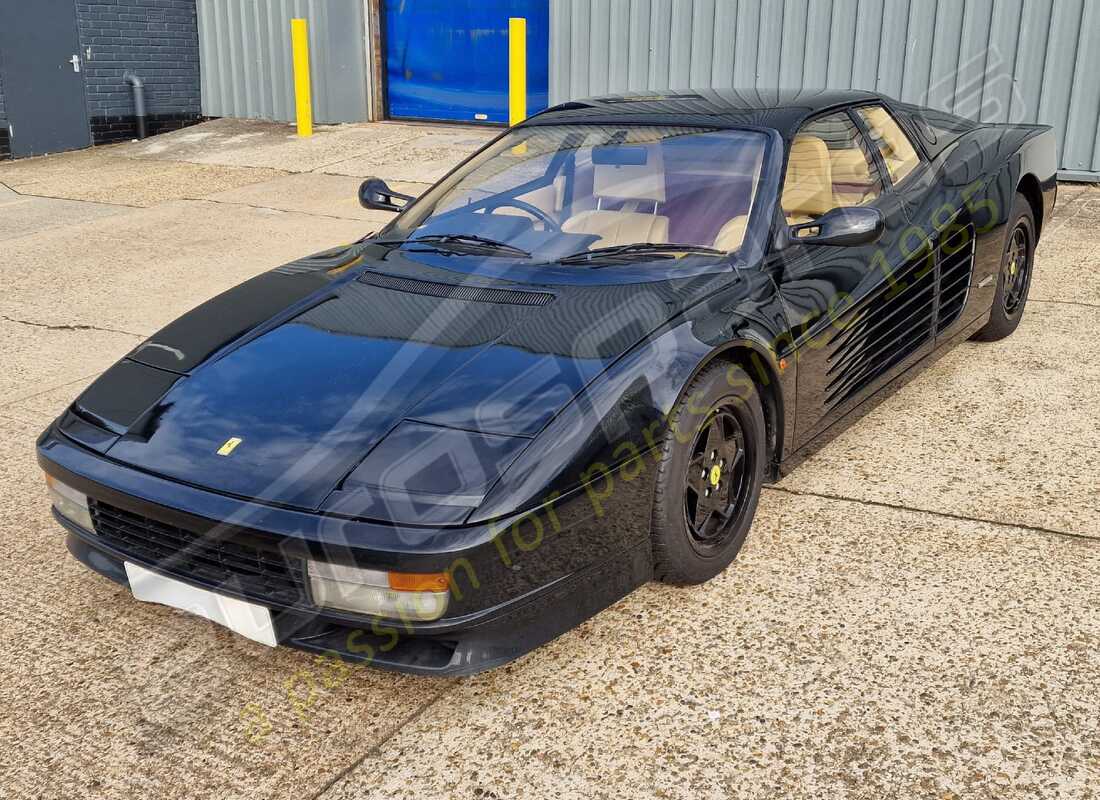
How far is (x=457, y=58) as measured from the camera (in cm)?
1202

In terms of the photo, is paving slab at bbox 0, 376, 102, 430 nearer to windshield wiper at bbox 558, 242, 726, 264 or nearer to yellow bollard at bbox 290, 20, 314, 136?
windshield wiper at bbox 558, 242, 726, 264

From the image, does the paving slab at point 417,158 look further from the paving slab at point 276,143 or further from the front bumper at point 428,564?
the front bumper at point 428,564

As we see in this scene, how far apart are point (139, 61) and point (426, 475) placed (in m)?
11.7

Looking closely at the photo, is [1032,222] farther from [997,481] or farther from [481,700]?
[481,700]

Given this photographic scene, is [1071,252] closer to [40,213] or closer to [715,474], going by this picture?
[715,474]

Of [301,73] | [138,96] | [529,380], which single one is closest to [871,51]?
[301,73]

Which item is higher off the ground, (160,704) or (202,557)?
(202,557)

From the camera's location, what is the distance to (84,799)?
8.29 ft

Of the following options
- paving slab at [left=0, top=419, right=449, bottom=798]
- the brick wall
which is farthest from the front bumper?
the brick wall

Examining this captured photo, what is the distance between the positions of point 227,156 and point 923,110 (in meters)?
8.31

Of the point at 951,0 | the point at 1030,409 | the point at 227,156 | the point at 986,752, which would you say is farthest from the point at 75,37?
the point at 986,752

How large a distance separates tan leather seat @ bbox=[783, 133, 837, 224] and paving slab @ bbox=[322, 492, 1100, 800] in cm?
116

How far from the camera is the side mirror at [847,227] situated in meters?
3.55

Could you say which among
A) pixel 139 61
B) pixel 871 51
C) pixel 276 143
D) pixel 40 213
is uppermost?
pixel 871 51
